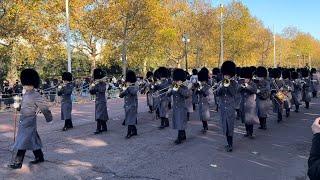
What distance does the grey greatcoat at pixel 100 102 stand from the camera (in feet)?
43.3

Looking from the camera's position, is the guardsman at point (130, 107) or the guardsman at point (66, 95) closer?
the guardsman at point (130, 107)

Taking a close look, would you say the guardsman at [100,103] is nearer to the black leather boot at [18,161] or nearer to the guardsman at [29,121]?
the guardsman at [29,121]

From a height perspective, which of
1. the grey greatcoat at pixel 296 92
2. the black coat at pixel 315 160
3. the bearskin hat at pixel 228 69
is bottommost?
the black coat at pixel 315 160

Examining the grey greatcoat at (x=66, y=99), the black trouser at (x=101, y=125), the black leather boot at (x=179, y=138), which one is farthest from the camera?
the grey greatcoat at (x=66, y=99)

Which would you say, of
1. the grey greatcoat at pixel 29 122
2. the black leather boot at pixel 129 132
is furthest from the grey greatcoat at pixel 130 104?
→ the grey greatcoat at pixel 29 122

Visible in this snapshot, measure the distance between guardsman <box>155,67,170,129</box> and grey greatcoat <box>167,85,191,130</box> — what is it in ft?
8.96

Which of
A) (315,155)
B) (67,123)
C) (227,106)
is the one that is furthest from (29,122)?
(315,155)

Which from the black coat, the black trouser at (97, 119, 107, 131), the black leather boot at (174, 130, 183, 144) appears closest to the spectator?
the black coat

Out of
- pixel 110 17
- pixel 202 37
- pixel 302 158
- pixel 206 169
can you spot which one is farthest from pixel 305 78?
pixel 202 37

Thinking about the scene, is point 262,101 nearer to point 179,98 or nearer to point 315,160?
point 179,98

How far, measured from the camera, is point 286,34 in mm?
95312

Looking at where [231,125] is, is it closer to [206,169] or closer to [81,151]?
[206,169]

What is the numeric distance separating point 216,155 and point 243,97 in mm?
3446

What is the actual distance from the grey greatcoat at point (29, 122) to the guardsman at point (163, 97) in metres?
5.57
